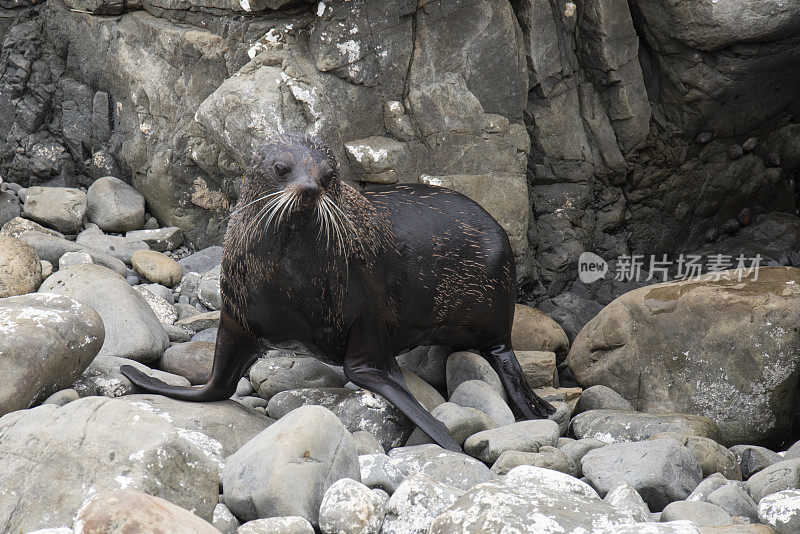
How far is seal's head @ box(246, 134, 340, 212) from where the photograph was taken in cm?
437

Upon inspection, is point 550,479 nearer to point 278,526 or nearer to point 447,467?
point 447,467

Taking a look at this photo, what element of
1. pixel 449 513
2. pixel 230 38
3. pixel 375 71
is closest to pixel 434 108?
pixel 375 71

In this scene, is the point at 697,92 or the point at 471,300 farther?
the point at 697,92

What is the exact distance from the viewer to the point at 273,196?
4590 mm

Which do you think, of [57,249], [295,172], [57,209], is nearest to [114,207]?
[57,209]

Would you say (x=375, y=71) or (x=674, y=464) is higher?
(x=375, y=71)

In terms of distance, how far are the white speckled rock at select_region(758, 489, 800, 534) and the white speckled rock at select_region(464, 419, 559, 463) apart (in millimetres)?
1249

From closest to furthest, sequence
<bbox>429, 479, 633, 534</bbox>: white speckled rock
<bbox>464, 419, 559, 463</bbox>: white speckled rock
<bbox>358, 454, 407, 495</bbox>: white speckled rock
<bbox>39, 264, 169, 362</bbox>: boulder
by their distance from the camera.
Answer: <bbox>429, 479, 633, 534</bbox>: white speckled rock, <bbox>358, 454, 407, 495</bbox>: white speckled rock, <bbox>464, 419, 559, 463</bbox>: white speckled rock, <bbox>39, 264, 169, 362</bbox>: boulder

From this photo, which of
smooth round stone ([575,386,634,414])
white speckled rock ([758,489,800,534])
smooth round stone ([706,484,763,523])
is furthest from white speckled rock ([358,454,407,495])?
smooth round stone ([575,386,634,414])

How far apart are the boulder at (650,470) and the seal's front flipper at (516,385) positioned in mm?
1457

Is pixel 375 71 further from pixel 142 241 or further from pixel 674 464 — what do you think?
pixel 674 464

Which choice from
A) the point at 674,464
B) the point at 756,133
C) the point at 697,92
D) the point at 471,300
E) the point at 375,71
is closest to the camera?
→ the point at 674,464

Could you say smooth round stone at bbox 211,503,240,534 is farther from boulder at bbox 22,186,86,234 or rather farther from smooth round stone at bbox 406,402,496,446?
boulder at bbox 22,186,86,234

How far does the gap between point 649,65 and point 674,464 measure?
541 cm
